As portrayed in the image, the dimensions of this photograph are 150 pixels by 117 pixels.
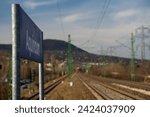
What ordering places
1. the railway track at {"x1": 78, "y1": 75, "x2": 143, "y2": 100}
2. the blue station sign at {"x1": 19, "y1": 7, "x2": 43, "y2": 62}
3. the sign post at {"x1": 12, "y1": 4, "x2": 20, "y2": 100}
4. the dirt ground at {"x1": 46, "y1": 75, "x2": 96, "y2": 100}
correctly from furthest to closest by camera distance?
the railway track at {"x1": 78, "y1": 75, "x2": 143, "y2": 100}, the dirt ground at {"x1": 46, "y1": 75, "x2": 96, "y2": 100}, the blue station sign at {"x1": 19, "y1": 7, "x2": 43, "y2": 62}, the sign post at {"x1": 12, "y1": 4, "x2": 20, "y2": 100}

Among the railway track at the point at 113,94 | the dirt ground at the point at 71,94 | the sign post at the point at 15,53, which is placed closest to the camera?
the sign post at the point at 15,53

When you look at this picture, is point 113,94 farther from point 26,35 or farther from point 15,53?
point 15,53

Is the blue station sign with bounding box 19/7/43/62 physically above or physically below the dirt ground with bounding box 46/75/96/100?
above

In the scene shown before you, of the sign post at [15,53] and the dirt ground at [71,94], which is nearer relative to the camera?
the sign post at [15,53]

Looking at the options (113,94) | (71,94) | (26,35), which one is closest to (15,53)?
(26,35)

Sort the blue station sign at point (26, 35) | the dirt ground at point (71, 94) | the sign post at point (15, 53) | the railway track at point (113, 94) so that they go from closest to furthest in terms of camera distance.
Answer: the sign post at point (15, 53)
the blue station sign at point (26, 35)
the dirt ground at point (71, 94)
the railway track at point (113, 94)

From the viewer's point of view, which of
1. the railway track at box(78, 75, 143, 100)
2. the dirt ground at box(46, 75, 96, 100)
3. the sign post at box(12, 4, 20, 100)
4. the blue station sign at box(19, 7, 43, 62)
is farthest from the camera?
the railway track at box(78, 75, 143, 100)

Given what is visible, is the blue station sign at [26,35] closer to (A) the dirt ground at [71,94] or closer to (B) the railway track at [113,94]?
(A) the dirt ground at [71,94]

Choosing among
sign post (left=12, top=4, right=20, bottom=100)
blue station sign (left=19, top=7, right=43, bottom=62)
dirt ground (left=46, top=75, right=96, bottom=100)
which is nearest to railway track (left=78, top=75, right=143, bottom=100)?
dirt ground (left=46, top=75, right=96, bottom=100)

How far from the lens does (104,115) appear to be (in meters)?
4.87

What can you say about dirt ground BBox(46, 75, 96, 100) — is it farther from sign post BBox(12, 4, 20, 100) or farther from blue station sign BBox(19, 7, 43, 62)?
sign post BBox(12, 4, 20, 100)

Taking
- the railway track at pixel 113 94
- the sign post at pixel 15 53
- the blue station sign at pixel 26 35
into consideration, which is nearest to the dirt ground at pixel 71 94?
the railway track at pixel 113 94

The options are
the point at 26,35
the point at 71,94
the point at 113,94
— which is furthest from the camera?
the point at 113,94

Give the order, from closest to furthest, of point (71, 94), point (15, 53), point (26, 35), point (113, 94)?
point (15, 53) < point (26, 35) < point (71, 94) < point (113, 94)
